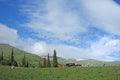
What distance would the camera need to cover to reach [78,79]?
3953 cm

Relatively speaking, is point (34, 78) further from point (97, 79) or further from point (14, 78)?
point (97, 79)

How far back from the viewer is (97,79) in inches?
1521

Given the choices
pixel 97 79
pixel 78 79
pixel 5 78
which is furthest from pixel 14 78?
pixel 97 79

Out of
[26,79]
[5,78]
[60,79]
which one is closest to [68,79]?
[60,79]

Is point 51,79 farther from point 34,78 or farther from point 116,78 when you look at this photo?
point 116,78

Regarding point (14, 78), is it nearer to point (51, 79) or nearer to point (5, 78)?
point (5, 78)

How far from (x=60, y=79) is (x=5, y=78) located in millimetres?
9076

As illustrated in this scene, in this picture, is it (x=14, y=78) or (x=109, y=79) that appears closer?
(x=109, y=79)

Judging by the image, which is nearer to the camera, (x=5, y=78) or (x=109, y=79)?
(x=109, y=79)

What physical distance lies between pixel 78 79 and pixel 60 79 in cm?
296

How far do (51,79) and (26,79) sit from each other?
13.4 ft

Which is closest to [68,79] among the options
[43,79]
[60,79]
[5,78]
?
[60,79]

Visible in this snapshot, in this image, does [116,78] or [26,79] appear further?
[26,79]

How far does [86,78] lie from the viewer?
40.8m
